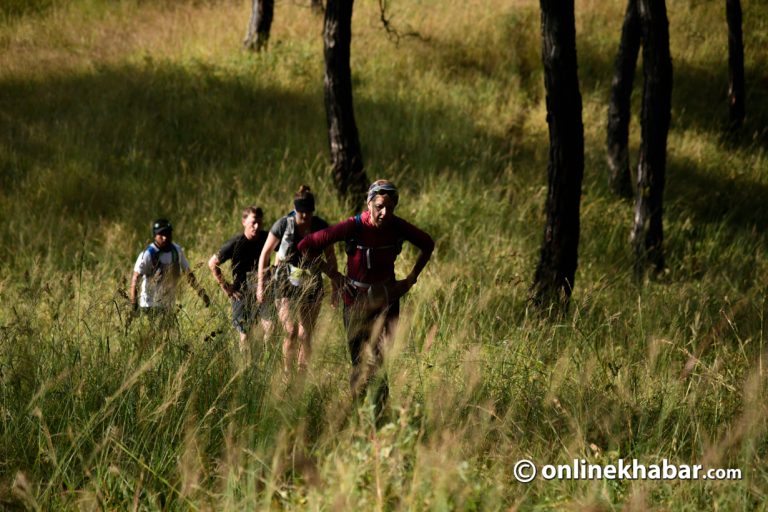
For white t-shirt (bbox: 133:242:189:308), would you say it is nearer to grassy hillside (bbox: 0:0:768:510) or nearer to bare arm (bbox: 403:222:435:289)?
grassy hillside (bbox: 0:0:768:510)

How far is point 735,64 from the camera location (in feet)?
55.6

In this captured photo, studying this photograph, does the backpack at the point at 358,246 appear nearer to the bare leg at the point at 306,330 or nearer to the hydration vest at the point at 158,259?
the bare leg at the point at 306,330

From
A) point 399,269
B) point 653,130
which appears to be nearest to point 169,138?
point 399,269

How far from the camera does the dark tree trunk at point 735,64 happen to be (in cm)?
1670

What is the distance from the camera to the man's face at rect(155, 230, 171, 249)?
7.28 meters

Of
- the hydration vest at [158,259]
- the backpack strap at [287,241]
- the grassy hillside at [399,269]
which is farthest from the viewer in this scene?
the hydration vest at [158,259]

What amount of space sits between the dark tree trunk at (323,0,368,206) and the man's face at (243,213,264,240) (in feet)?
11.9

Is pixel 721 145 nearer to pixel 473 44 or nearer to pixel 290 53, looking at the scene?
pixel 473 44

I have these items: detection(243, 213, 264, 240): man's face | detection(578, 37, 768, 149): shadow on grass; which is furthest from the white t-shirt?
detection(578, 37, 768, 149): shadow on grass

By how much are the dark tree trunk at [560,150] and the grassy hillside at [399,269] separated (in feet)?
1.19

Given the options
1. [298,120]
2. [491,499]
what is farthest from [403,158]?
[491,499]

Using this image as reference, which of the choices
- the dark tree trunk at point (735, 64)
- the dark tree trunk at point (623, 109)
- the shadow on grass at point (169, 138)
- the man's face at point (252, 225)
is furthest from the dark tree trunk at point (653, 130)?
the dark tree trunk at point (735, 64)
